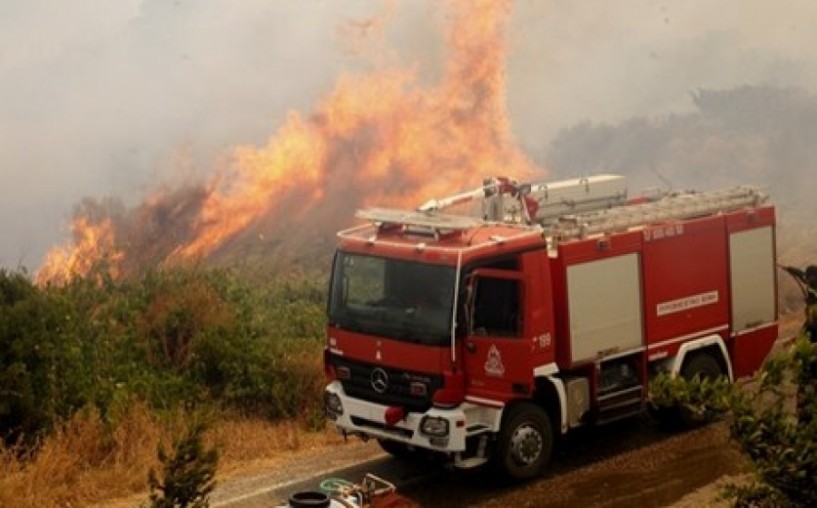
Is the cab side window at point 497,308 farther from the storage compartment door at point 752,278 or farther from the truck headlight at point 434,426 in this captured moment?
the storage compartment door at point 752,278

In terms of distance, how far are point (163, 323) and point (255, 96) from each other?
16986 mm

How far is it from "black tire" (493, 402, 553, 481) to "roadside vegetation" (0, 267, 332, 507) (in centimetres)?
292

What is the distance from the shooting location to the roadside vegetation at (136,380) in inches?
469

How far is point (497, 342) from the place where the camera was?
1128 centimetres

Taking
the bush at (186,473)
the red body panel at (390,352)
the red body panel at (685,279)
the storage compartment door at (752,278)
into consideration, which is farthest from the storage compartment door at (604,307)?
the bush at (186,473)

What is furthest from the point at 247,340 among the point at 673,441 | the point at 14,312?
the point at 673,441

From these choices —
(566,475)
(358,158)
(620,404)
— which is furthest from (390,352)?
(358,158)

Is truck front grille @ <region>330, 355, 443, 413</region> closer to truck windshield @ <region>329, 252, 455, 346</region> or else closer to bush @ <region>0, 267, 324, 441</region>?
truck windshield @ <region>329, 252, 455, 346</region>

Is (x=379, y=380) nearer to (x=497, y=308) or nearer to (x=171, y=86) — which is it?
(x=497, y=308)

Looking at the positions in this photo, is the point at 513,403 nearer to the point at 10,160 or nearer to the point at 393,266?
the point at 393,266

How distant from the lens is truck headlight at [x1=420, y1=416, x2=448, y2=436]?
11.1m

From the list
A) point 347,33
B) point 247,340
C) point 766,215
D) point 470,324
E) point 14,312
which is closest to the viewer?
point 470,324

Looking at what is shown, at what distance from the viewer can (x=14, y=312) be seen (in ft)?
42.2

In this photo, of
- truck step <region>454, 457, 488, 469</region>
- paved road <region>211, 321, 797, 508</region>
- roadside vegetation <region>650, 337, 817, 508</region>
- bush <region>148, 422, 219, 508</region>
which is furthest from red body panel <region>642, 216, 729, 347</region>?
bush <region>148, 422, 219, 508</region>
